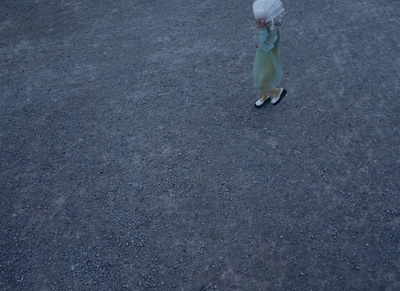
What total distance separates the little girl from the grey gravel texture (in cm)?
22

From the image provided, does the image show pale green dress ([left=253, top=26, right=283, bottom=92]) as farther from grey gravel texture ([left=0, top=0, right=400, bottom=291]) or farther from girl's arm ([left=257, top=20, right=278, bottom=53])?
grey gravel texture ([left=0, top=0, right=400, bottom=291])

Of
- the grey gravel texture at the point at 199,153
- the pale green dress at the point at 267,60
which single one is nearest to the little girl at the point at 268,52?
the pale green dress at the point at 267,60

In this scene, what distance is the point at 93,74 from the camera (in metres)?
5.91

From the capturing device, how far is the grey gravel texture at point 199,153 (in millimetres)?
3873

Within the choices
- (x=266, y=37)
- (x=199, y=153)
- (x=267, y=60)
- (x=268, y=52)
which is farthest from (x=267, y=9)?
(x=199, y=153)

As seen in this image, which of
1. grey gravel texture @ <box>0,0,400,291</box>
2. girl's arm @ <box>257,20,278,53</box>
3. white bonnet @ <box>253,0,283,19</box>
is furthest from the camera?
girl's arm @ <box>257,20,278,53</box>

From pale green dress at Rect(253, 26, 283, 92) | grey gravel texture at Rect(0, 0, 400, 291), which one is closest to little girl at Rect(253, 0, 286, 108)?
pale green dress at Rect(253, 26, 283, 92)

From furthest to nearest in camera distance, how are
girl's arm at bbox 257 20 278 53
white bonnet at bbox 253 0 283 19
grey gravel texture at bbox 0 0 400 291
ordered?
girl's arm at bbox 257 20 278 53, white bonnet at bbox 253 0 283 19, grey gravel texture at bbox 0 0 400 291

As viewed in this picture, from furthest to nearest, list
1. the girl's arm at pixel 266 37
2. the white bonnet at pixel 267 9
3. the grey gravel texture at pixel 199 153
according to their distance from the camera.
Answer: the girl's arm at pixel 266 37 < the white bonnet at pixel 267 9 < the grey gravel texture at pixel 199 153

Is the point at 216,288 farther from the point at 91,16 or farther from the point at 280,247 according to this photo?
the point at 91,16

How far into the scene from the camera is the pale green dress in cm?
439

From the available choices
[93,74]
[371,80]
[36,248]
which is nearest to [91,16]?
[93,74]

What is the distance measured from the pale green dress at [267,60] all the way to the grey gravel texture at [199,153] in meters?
0.51

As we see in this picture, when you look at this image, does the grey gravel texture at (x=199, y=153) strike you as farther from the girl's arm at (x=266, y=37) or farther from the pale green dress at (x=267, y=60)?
the girl's arm at (x=266, y=37)
